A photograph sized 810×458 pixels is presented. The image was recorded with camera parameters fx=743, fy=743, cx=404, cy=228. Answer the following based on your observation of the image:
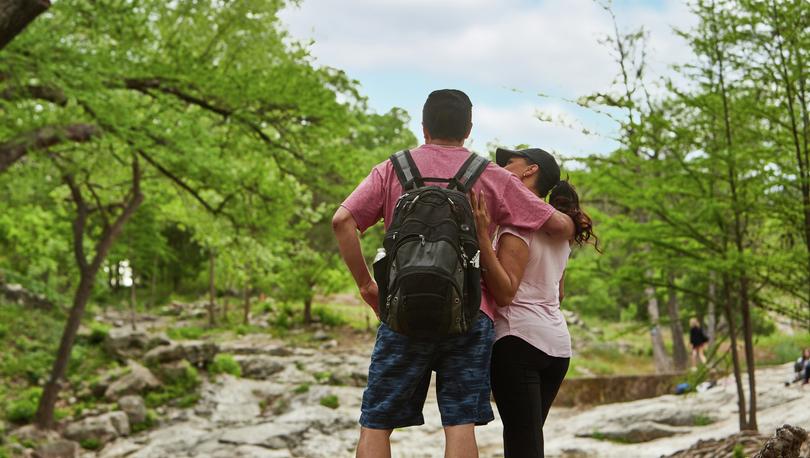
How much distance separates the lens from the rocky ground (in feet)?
31.4

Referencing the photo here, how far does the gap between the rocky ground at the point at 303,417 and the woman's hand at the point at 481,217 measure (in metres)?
3.86

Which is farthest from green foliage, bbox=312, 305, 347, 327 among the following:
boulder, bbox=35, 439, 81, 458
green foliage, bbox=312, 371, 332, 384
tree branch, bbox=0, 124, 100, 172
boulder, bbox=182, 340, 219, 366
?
tree branch, bbox=0, 124, 100, 172

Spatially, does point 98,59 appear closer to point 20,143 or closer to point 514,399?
point 20,143

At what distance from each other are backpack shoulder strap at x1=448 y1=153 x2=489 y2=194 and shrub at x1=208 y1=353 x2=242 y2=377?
56.3 feet

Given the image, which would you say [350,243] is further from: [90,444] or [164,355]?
[164,355]

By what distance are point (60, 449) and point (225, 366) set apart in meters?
6.99

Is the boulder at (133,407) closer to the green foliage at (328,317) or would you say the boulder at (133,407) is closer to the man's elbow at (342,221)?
the man's elbow at (342,221)

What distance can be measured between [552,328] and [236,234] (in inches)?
469

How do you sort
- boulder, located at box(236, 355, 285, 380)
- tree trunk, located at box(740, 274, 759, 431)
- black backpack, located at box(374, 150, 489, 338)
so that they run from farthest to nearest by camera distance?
boulder, located at box(236, 355, 285, 380), tree trunk, located at box(740, 274, 759, 431), black backpack, located at box(374, 150, 489, 338)

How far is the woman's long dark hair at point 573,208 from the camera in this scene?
297 cm

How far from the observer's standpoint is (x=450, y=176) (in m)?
2.68

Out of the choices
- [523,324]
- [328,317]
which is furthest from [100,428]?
[328,317]

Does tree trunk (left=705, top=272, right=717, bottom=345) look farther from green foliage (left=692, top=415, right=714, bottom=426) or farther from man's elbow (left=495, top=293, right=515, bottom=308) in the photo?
man's elbow (left=495, top=293, right=515, bottom=308)

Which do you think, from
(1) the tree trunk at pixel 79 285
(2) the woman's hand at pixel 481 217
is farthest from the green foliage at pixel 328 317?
(2) the woman's hand at pixel 481 217
